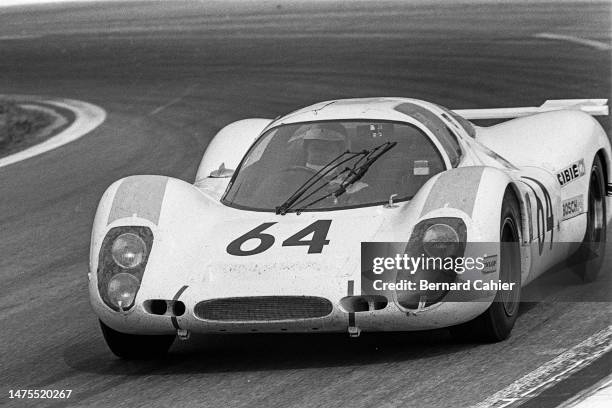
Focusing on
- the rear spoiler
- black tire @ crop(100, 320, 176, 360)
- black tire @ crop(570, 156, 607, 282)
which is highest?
the rear spoiler

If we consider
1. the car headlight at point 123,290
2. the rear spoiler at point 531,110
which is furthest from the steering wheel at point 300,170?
the rear spoiler at point 531,110

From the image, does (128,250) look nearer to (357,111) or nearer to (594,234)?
(357,111)

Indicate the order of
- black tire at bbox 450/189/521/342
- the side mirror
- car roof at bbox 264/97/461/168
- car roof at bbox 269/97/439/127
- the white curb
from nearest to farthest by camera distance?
black tire at bbox 450/189/521/342 → car roof at bbox 264/97/461/168 → car roof at bbox 269/97/439/127 → the side mirror → the white curb

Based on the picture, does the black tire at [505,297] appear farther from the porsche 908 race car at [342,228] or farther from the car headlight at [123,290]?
the car headlight at [123,290]

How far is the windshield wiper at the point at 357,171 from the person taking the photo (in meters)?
7.33

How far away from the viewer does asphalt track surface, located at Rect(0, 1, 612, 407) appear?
640 centimetres

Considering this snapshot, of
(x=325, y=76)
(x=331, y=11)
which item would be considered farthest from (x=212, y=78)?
(x=331, y=11)

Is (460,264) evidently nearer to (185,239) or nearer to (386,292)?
(386,292)

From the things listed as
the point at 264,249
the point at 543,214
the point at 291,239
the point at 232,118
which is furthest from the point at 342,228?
the point at 232,118

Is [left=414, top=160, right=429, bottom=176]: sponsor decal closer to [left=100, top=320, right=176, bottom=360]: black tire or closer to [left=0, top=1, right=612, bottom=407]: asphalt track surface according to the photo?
[left=0, top=1, right=612, bottom=407]: asphalt track surface

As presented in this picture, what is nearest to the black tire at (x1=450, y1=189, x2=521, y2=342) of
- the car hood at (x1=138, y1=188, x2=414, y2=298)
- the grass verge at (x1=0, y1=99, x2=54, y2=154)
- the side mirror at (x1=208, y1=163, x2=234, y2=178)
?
the car hood at (x1=138, y1=188, x2=414, y2=298)

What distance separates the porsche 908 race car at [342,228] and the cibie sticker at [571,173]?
0.01 metres

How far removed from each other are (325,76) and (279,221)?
10.6 m

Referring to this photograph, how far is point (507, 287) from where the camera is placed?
6.82 metres
